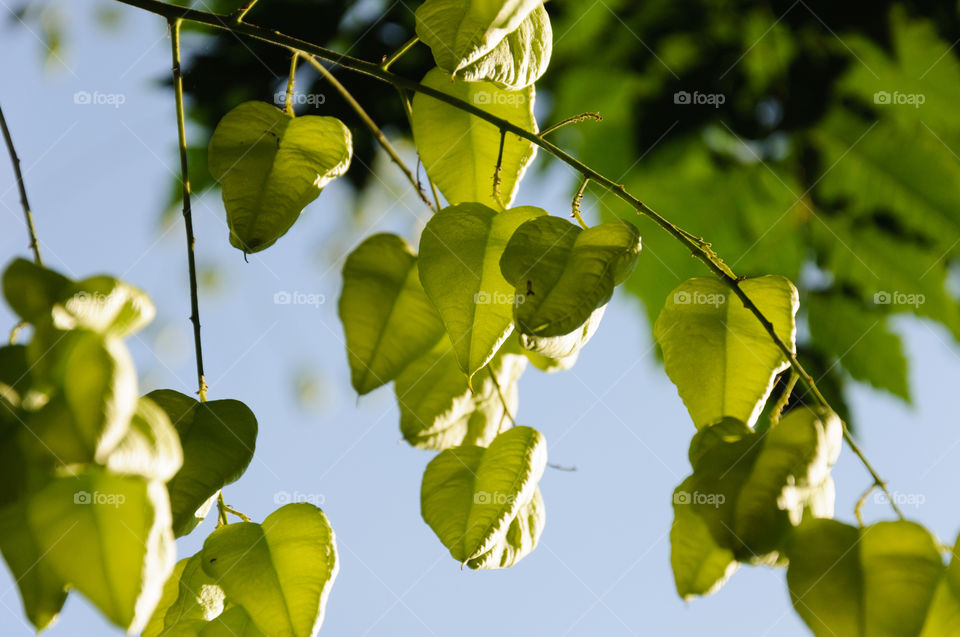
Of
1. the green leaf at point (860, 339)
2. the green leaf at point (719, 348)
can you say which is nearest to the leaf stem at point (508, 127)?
the green leaf at point (719, 348)

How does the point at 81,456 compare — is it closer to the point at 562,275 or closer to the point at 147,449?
the point at 147,449

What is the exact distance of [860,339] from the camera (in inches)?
42.4

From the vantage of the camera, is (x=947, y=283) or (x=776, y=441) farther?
(x=947, y=283)

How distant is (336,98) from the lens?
1112 mm

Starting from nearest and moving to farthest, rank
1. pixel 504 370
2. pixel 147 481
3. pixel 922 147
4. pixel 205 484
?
pixel 147 481
pixel 205 484
pixel 504 370
pixel 922 147

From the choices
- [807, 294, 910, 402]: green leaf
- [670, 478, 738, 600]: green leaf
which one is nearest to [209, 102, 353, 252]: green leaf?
[670, 478, 738, 600]: green leaf

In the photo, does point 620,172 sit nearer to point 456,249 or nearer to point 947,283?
point 947,283

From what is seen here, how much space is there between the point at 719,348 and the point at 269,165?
0.33m

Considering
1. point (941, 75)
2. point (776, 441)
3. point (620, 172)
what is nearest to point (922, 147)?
point (941, 75)

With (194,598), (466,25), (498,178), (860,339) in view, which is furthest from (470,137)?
(860,339)

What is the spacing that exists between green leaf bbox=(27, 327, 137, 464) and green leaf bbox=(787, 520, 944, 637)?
33cm

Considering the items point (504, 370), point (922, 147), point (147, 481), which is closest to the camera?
point (147, 481)

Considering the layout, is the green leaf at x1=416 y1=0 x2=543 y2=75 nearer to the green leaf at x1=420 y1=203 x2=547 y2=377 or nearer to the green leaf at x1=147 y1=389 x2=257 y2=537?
the green leaf at x1=420 y1=203 x2=547 y2=377

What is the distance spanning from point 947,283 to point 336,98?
83 centimetres
